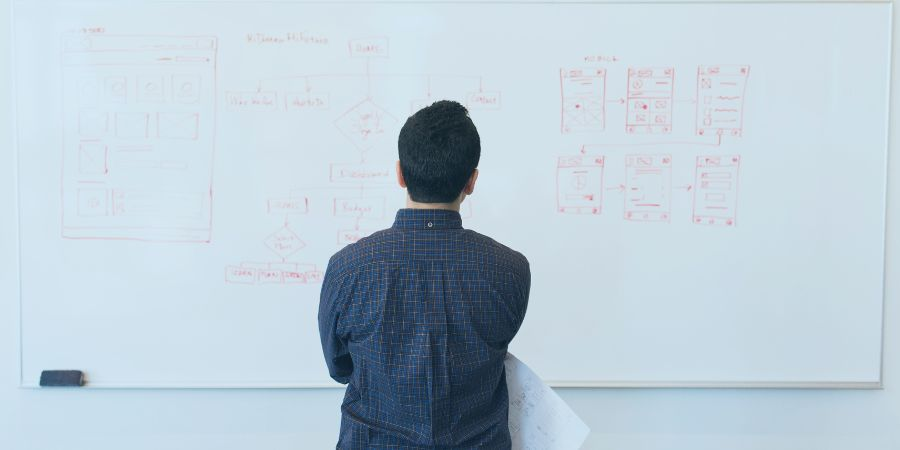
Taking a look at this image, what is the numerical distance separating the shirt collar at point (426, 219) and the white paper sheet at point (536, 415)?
35 centimetres

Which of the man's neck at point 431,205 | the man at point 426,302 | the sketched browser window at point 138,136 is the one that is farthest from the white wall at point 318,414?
the man's neck at point 431,205

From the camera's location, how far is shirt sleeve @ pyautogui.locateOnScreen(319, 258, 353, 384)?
121 cm

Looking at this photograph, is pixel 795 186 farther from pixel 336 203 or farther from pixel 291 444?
pixel 291 444

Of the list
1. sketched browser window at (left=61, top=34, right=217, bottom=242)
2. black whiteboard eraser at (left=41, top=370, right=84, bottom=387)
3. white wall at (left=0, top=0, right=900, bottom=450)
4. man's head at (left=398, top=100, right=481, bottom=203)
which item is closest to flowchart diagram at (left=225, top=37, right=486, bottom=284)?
sketched browser window at (left=61, top=34, right=217, bottom=242)

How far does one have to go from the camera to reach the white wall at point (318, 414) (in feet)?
7.16

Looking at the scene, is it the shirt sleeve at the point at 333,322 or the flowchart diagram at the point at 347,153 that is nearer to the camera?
the shirt sleeve at the point at 333,322

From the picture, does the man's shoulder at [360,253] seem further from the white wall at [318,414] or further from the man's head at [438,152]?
the white wall at [318,414]

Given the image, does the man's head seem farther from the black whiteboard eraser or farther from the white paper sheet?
the black whiteboard eraser

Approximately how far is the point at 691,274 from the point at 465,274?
1.22m

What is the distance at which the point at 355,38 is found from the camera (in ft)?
6.93

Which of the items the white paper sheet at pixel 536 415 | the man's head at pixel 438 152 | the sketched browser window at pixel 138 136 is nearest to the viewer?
the man's head at pixel 438 152

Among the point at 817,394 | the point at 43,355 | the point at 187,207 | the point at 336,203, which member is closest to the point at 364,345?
the point at 336,203

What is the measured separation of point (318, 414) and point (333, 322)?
3.54 feet

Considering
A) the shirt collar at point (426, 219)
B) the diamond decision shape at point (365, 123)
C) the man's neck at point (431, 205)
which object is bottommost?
the shirt collar at point (426, 219)
